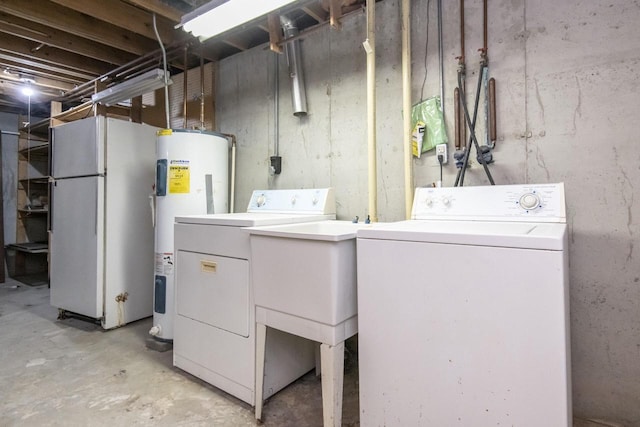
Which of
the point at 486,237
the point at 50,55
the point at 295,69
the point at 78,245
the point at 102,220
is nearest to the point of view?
the point at 486,237

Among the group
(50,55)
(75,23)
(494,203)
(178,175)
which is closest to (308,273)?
(494,203)

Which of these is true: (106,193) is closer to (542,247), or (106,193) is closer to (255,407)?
(255,407)

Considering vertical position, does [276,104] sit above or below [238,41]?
below

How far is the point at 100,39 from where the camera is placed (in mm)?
2797

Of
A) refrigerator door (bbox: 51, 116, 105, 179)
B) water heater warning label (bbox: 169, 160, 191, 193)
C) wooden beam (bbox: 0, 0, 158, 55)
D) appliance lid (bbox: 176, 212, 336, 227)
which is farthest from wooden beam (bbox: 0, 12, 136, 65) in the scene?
appliance lid (bbox: 176, 212, 336, 227)

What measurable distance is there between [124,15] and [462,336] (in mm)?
3094

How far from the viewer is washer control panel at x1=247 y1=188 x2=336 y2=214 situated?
2158mm

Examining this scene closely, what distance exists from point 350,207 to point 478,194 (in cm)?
87

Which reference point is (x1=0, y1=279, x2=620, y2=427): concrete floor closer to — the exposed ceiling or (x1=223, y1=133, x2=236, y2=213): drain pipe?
(x1=223, y1=133, x2=236, y2=213): drain pipe

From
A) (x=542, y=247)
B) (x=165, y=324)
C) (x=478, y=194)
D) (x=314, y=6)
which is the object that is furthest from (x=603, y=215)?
(x=165, y=324)

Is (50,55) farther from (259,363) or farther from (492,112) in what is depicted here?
(492,112)

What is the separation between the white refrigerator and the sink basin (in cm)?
182

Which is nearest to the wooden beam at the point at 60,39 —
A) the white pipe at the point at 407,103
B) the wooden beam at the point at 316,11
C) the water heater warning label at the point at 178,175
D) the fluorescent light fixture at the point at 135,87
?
the fluorescent light fixture at the point at 135,87

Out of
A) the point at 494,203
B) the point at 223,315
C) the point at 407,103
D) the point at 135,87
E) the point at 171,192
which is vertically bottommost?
the point at 223,315
